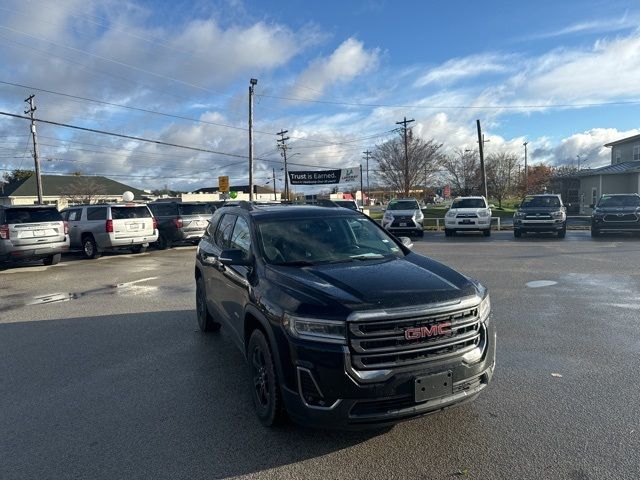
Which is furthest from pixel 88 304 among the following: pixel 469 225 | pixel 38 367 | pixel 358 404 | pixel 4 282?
pixel 469 225

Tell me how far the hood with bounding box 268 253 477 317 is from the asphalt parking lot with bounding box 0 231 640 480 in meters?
1.05

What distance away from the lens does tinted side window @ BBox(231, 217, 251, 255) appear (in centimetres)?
458

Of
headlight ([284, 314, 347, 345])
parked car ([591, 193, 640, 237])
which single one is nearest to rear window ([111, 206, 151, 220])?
headlight ([284, 314, 347, 345])

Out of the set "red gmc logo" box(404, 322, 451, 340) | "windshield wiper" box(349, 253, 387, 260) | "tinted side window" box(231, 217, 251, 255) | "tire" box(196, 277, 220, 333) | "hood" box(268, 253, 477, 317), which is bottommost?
"tire" box(196, 277, 220, 333)

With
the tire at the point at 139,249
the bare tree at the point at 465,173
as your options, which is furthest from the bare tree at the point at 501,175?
the tire at the point at 139,249

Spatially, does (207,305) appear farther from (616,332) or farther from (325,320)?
(616,332)

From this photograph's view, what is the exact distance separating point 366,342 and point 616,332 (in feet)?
14.6

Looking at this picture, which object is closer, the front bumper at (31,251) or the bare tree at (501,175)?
the front bumper at (31,251)

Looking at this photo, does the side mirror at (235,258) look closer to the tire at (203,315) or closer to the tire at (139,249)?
the tire at (203,315)

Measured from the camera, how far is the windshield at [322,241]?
4.29 metres

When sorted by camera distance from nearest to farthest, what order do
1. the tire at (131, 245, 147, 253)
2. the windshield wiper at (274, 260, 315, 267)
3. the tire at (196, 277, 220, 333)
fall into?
the windshield wiper at (274, 260, 315, 267)
the tire at (196, 277, 220, 333)
the tire at (131, 245, 147, 253)

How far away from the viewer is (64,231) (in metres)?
13.3

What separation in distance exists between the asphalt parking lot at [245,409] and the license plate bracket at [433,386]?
448 millimetres

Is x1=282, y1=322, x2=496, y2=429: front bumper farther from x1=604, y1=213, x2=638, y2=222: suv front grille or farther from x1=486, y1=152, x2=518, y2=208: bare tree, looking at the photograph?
x1=486, y1=152, x2=518, y2=208: bare tree
